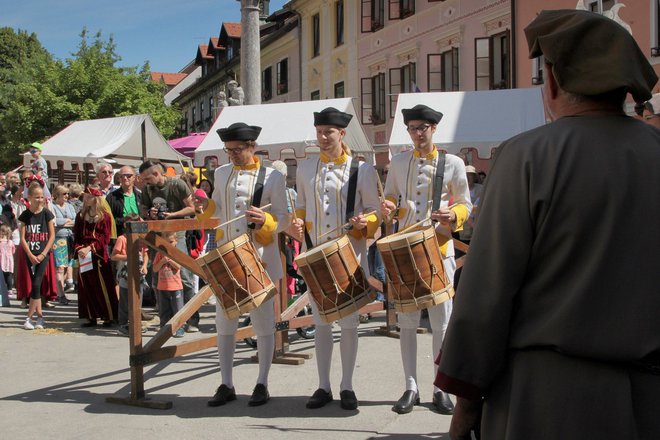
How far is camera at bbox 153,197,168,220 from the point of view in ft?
30.2

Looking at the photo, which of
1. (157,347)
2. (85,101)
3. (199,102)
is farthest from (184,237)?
(199,102)

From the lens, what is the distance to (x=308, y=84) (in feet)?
126

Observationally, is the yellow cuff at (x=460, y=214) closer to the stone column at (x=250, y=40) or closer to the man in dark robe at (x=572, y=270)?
the man in dark robe at (x=572, y=270)

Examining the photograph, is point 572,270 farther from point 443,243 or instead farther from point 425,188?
point 425,188

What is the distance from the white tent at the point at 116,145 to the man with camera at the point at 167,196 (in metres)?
7.03

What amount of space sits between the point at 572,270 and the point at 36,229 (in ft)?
32.6

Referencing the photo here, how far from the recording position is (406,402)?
5754mm

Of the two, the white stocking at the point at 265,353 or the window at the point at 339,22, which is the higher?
the window at the point at 339,22

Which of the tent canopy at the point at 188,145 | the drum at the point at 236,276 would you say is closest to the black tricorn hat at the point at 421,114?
the drum at the point at 236,276

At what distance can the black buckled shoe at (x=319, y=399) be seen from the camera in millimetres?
5898

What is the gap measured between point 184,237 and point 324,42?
2732cm

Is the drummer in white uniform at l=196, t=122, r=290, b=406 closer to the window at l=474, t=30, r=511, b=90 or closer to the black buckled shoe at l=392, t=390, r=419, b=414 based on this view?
the black buckled shoe at l=392, t=390, r=419, b=414

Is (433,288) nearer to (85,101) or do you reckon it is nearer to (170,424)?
(170,424)

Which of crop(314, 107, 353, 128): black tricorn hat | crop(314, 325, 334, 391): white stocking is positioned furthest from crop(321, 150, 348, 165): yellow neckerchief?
crop(314, 325, 334, 391): white stocking
